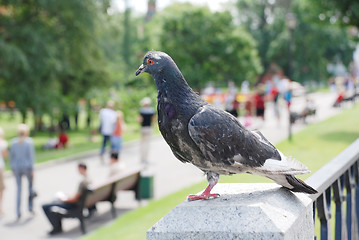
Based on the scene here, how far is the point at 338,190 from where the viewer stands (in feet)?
9.53

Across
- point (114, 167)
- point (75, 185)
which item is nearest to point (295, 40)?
point (75, 185)

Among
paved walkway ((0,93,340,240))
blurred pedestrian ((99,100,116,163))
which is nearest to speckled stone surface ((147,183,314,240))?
paved walkway ((0,93,340,240))

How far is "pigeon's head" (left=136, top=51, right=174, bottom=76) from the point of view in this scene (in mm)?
2689

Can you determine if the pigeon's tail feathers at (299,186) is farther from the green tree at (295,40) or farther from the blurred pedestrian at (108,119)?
the green tree at (295,40)

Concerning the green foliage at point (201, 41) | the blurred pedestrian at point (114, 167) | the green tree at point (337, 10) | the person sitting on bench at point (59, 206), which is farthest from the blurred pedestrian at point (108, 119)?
the green foliage at point (201, 41)

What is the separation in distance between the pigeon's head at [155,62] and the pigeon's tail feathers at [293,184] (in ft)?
2.74

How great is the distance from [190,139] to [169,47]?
117 feet

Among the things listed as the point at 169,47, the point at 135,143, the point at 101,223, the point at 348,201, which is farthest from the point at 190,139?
the point at 169,47

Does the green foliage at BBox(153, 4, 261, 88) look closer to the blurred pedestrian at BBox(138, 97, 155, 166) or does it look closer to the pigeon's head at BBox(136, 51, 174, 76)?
the blurred pedestrian at BBox(138, 97, 155, 166)

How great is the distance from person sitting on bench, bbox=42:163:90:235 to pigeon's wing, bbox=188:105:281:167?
7594 millimetres

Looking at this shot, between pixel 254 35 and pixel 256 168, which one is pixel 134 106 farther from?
pixel 254 35

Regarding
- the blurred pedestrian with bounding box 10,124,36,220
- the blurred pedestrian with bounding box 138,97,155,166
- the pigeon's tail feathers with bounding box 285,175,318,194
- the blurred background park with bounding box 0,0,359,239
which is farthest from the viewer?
the blurred background park with bounding box 0,0,359,239

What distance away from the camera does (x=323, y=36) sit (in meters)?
59.6

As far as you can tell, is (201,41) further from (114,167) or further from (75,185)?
(114,167)
